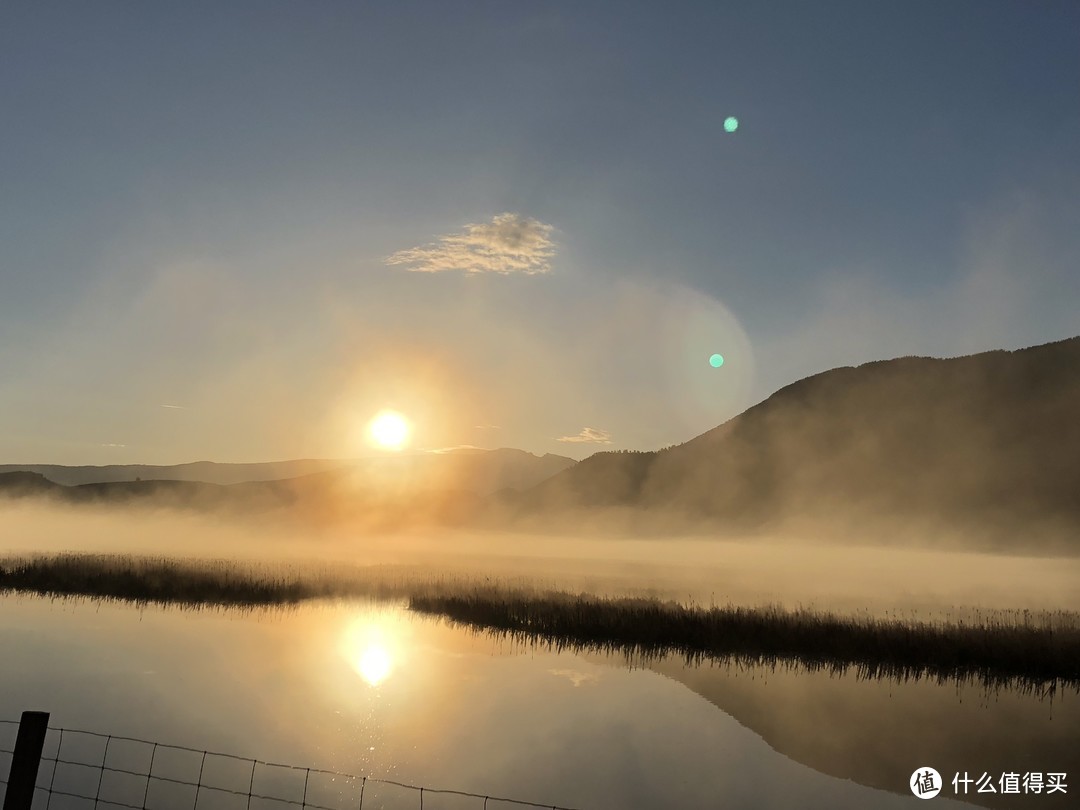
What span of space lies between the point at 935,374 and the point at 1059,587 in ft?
344

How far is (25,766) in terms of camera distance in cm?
919

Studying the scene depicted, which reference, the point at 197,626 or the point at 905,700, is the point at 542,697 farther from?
the point at 197,626

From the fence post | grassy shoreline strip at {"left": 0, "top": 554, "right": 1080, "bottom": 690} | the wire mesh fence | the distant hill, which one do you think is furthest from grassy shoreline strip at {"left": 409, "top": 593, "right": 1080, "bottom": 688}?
the distant hill

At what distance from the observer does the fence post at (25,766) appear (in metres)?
9.12

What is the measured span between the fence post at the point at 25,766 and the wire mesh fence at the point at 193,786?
675 centimetres

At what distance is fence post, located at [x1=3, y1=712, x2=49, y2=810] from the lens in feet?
29.9

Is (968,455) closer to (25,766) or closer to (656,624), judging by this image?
(656,624)

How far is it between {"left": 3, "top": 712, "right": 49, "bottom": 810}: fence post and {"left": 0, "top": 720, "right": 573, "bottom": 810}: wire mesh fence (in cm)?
675

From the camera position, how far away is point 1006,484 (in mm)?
164375

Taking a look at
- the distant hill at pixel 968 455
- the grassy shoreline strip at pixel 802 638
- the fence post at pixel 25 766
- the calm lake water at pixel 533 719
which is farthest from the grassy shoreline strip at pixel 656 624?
the distant hill at pixel 968 455

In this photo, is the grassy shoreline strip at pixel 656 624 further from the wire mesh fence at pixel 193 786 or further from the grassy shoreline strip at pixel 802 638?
the wire mesh fence at pixel 193 786

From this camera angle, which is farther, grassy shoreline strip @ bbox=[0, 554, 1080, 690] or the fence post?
grassy shoreline strip @ bbox=[0, 554, 1080, 690]

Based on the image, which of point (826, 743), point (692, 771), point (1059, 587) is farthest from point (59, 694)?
point (1059, 587)

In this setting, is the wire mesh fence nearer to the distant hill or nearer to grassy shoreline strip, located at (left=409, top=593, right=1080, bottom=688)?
grassy shoreline strip, located at (left=409, top=593, right=1080, bottom=688)
